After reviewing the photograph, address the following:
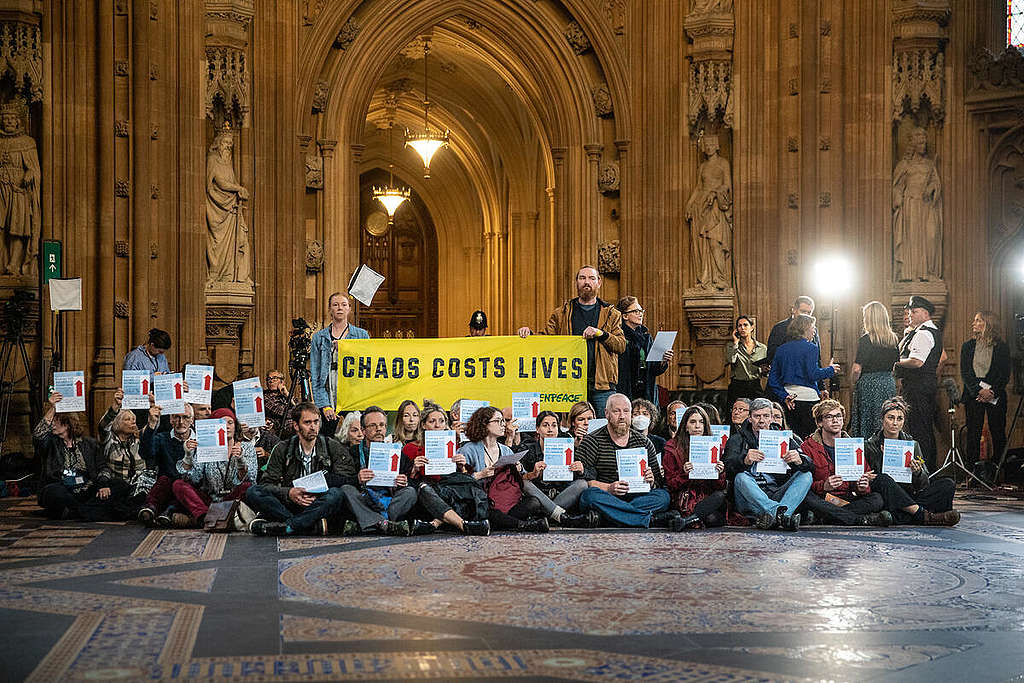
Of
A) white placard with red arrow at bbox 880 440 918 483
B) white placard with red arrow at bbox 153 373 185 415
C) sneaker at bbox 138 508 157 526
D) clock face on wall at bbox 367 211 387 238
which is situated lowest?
sneaker at bbox 138 508 157 526

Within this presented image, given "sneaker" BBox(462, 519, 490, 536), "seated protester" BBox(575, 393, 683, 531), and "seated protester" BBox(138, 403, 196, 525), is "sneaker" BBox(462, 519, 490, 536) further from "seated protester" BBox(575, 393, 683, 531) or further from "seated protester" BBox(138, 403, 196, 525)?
"seated protester" BBox(138, 403, 196, 525)

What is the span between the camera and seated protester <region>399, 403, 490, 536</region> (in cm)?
1029

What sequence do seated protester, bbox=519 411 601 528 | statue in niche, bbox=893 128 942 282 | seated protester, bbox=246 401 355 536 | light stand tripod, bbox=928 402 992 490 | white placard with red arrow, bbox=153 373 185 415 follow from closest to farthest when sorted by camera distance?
1. seated protester, bbox=246 401 355 536
2. seated protester, bbox=519 411 601 528
3. white placard with red arrow, bbox=153 373 185 415
4. light stand tripod, bbox=928 402 992 490
5. statue in niche, bbox=893 128 942 282

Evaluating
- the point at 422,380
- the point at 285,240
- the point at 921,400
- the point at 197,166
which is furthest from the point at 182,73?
the point at 921,400

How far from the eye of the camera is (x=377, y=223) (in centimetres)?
3938

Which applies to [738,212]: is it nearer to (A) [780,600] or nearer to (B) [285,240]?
(B) [285,240]

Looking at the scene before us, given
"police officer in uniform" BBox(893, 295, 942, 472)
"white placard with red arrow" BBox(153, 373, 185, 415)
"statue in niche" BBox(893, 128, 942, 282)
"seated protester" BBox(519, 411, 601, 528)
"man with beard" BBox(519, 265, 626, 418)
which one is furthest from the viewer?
"statue in niche" BBox(893, 128, 942, 282)

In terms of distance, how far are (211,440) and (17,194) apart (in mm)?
5000

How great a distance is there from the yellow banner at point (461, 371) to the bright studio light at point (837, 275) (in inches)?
200

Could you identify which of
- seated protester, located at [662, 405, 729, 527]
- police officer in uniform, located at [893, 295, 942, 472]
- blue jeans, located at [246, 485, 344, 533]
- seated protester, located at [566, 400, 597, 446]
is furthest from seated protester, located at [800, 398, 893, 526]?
blue jeans, located at [246, 485, 344, 533]

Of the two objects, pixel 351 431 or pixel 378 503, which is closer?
pixel 378 503

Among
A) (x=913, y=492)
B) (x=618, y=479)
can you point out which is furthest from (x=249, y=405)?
(x=913, y=492)

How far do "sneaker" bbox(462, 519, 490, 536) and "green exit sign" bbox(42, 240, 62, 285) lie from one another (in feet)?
18.2

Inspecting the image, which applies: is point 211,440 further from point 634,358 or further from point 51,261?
point 51,261
